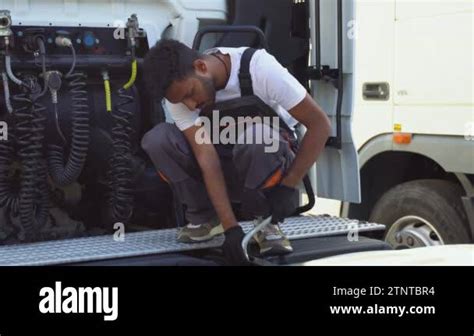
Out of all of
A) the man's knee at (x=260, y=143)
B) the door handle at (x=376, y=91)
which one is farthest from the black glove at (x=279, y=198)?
the door handle at (x=376, y=91)

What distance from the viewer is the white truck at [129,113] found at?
3.49 metres

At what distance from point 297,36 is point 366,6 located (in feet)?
3.72

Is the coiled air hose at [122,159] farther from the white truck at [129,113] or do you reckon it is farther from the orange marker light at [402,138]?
the orange marker light at [402,138]

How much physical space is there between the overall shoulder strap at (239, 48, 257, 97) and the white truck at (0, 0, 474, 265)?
1.86ft

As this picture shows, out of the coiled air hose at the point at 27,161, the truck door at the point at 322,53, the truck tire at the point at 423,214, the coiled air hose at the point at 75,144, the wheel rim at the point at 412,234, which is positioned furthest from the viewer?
the wheel rim at the point at 412,234

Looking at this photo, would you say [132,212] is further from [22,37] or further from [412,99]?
[412,99]

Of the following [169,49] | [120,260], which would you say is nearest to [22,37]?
[169,49]

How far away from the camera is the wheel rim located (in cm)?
479

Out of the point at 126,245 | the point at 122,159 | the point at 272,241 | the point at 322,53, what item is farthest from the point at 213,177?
the point at 322,53

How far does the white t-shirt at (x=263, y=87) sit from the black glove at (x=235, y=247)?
0.52m

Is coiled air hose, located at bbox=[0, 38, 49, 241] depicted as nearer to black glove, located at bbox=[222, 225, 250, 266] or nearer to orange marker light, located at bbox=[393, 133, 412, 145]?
black glove, located at bbox=[222, 225, 250, 266]

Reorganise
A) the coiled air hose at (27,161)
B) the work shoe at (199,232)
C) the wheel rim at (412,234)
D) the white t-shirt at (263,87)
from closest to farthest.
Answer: the white t-shirt at (263,87) → the work shoe at (199,232) → the coiled air hose at (27,161) → the wheel rim at (412,234)

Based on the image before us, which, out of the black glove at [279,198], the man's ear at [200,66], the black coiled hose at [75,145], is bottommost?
the black glove at [279,198]

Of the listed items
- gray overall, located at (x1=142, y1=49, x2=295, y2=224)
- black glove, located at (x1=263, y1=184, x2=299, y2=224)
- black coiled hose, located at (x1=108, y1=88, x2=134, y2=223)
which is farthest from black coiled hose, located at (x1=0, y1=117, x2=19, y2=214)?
black glove, located at (x1=263, y1=184, x2=299, y2=224)
